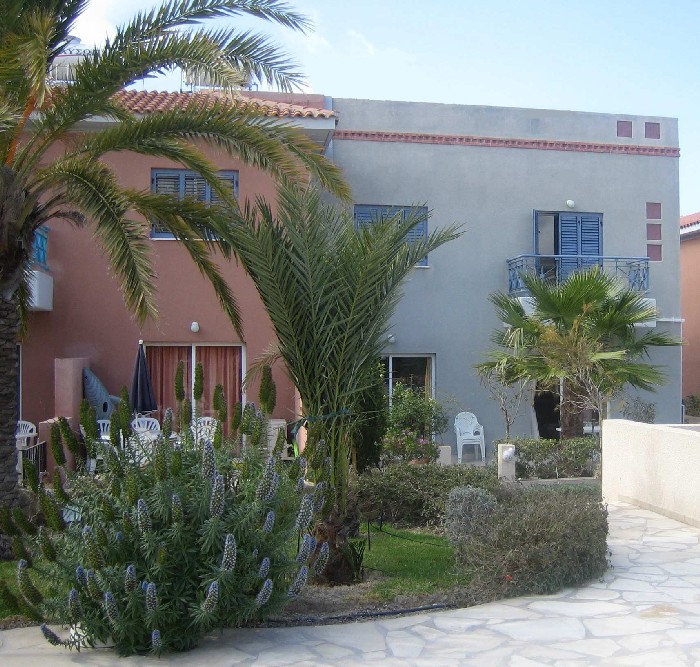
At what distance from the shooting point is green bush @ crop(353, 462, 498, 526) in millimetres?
10398

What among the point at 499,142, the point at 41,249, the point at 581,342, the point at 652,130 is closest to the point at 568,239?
the point at 499,142

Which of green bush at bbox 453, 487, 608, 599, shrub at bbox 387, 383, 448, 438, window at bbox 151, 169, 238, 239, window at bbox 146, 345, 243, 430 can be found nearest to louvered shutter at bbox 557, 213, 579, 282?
shrub at bbox 387, 383, 448, 438

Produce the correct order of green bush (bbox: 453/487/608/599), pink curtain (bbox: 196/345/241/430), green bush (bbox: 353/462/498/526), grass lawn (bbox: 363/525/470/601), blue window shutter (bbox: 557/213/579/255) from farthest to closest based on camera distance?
blue window shutter (bbox: 557/213/579/255), pink curtain (bbox: 196/345/241/430), green bush (bbox: 353/462/498/526), grass lawn (bbox: 363/525/470/601), green bush (bbox: 453/487/608/599)

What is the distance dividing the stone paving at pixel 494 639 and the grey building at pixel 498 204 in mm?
10452

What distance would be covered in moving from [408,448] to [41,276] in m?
7.12

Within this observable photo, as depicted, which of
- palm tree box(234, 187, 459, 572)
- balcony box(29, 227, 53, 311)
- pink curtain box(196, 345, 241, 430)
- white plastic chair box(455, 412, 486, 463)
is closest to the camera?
palm tree box(234, 187, 459, 572)

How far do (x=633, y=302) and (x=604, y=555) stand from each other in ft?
22.3

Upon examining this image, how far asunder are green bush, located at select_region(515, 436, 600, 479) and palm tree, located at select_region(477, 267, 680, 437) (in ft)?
2.41

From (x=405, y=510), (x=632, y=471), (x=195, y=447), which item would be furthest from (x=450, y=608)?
(x=632, y=471)

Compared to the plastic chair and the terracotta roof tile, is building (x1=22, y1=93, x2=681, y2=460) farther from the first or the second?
the terracotta roof tile

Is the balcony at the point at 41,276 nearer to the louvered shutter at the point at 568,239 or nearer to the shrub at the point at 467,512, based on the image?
the shrub at the point at 467,512

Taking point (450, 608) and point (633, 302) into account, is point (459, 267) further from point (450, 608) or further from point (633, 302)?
point (450, 608)

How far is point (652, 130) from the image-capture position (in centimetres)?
1891

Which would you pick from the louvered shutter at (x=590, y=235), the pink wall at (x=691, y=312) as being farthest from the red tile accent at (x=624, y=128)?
the pink wall at (x=691, y=312)
